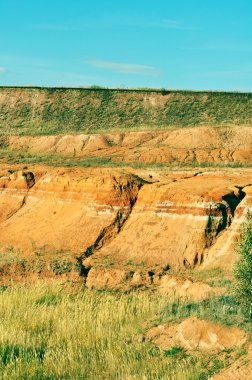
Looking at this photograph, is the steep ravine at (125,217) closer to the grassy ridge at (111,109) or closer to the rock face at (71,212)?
the rock face at (71,212)

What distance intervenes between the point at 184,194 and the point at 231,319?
34.0 ft

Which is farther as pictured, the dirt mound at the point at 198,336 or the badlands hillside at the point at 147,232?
the badlands hillside at the point at 147,232

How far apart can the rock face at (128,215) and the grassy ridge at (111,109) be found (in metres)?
26.0

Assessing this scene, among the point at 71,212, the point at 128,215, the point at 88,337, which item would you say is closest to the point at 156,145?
the point at 71,212

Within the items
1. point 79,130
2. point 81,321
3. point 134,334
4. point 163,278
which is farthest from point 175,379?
point 79,130

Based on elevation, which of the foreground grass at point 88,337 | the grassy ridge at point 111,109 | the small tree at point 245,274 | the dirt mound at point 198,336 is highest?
the grassy ridge at point 111,109

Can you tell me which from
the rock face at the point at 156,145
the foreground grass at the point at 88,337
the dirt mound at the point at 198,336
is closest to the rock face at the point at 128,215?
the foreground grass at the point at 88,337

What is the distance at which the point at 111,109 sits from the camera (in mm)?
60438

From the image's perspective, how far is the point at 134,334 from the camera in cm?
1588

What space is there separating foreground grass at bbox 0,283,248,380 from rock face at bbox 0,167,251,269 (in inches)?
156

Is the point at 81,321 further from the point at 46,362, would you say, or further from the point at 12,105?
the point at 12,105

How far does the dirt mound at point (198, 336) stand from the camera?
1396 centimetres

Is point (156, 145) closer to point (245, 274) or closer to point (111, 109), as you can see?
point (111, 109)

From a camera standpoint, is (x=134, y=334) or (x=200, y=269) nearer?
(x=134, y=334)
